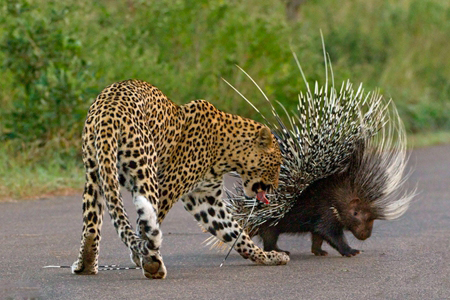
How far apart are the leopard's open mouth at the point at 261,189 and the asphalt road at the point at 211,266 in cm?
49

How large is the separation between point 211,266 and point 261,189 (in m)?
0.67

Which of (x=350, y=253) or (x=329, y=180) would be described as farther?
(x=329, y=180)

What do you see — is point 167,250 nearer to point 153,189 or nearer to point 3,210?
point 153,189

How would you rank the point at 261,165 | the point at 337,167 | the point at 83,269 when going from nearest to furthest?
the point at 83,269 < the point at 261,165 < the point at 337,167

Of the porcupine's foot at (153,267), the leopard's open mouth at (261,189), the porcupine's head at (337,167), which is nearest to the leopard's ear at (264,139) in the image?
the leopard's open mouth at (261,189)

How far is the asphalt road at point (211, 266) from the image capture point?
17.4 ft

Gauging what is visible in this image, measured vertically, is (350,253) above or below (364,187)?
below

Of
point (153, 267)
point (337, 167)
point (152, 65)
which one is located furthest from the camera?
point (152, 65)

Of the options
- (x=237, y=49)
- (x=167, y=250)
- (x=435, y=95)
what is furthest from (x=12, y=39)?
(x=435, y=95)

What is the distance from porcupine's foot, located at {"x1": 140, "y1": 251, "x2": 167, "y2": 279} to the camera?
18.1 feet

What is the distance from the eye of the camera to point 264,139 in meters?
6.52

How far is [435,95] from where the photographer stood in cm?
2352

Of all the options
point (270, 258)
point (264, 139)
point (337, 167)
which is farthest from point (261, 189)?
point (337, 167)

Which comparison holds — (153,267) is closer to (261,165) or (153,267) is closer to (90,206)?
(90,206)
